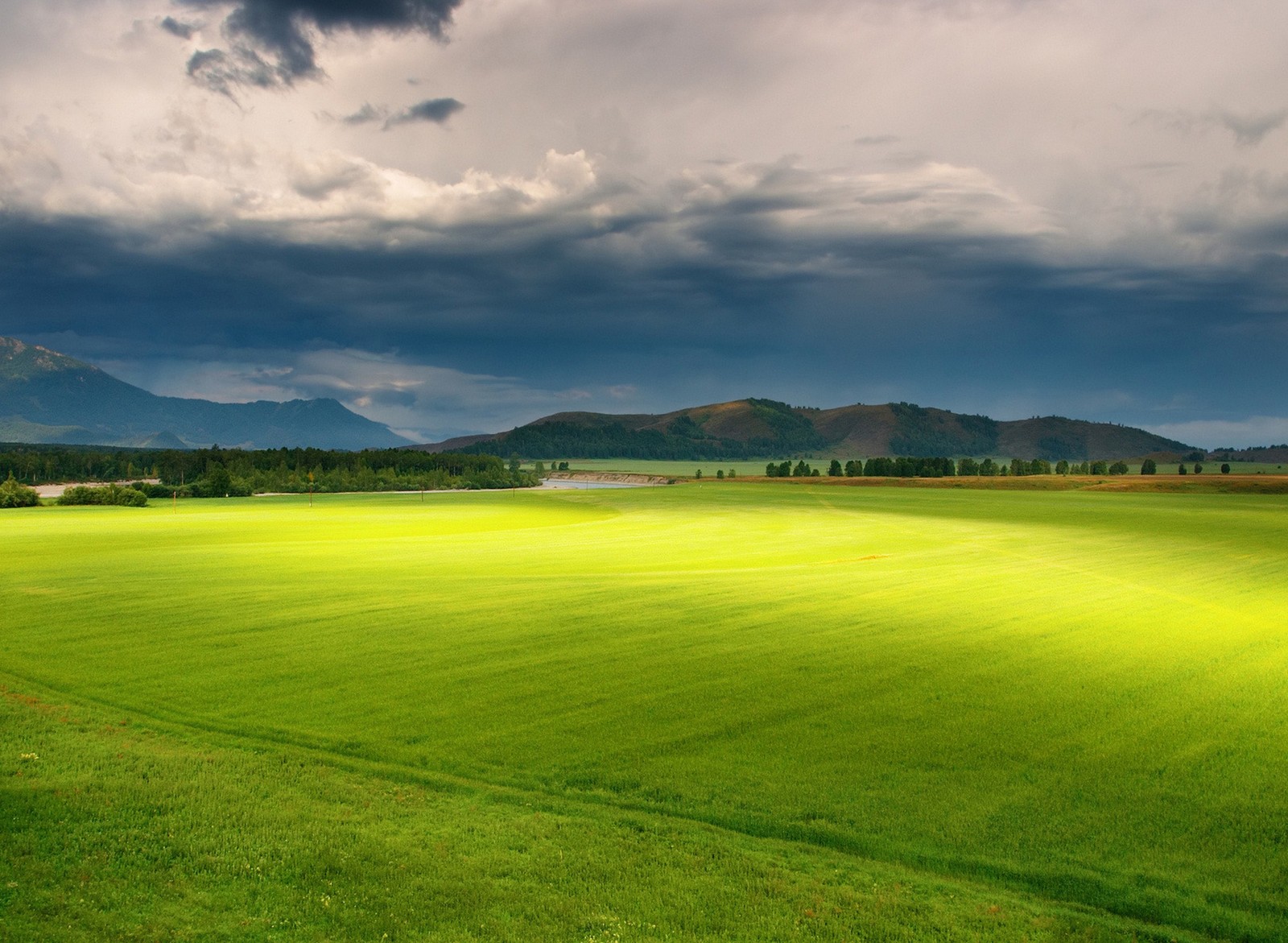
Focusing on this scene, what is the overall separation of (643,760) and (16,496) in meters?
102

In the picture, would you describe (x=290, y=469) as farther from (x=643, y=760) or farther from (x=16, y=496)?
(x=643, y=760)

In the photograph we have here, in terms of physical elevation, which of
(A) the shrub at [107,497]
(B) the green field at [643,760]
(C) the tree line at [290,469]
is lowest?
(B) the green field at [643,760]

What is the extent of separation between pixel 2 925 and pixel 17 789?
362cm

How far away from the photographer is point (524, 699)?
1508 cm

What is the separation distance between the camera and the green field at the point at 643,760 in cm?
834

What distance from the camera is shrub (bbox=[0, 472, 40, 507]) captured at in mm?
86875

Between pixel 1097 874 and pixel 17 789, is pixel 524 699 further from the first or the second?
pixel 1097 874

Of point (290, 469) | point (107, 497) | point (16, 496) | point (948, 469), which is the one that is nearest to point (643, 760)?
point (16, 496)

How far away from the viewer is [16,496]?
289ft

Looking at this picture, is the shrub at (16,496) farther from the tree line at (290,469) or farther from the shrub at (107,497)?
the tree line at (290,469)

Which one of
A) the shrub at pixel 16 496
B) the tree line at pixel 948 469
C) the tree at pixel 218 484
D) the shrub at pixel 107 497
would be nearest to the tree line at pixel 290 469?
the tree at pixel 218 484

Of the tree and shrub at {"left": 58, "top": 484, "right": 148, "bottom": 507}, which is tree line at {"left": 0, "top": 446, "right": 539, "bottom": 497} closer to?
the tree

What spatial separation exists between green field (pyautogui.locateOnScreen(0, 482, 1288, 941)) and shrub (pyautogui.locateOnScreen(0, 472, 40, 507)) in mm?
75150

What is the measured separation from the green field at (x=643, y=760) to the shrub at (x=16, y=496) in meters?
75.2
